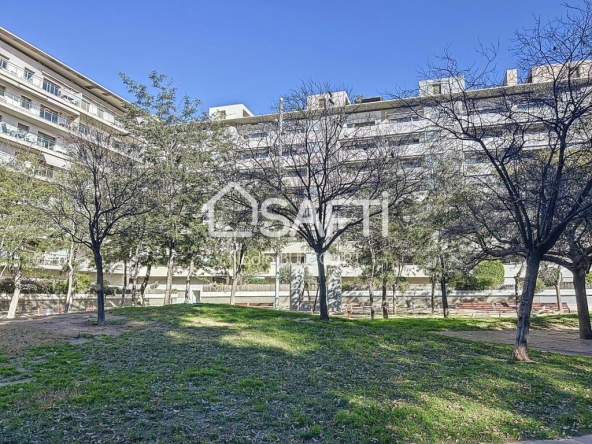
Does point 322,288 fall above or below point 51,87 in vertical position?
below

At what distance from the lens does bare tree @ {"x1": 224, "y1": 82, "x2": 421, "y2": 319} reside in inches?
590

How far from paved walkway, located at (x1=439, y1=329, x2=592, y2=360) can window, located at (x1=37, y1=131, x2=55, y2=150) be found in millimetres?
33441

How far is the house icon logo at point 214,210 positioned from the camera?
1547 cm

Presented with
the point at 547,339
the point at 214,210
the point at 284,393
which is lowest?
the point at 547,339

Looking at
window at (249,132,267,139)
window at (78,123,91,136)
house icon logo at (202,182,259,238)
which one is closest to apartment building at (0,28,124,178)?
house icon logo at (202,182,259,238)

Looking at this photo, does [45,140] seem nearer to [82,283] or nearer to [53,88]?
[53,88]

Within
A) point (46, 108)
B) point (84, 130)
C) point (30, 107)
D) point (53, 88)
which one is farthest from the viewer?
point (53, 88)

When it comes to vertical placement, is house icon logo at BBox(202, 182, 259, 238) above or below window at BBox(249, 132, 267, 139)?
below

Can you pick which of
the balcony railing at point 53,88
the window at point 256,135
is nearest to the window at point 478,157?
the window at point 256,135

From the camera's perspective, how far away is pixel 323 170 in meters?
15.1

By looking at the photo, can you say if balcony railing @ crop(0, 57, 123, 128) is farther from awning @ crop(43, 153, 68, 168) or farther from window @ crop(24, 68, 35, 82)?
awning @ crop(43, 153, 68, 168)

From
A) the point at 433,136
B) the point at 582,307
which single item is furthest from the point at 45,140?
the point at 582,307

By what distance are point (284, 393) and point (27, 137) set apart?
33517 millimetres

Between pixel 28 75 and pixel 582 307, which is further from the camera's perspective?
pixel 28 75
